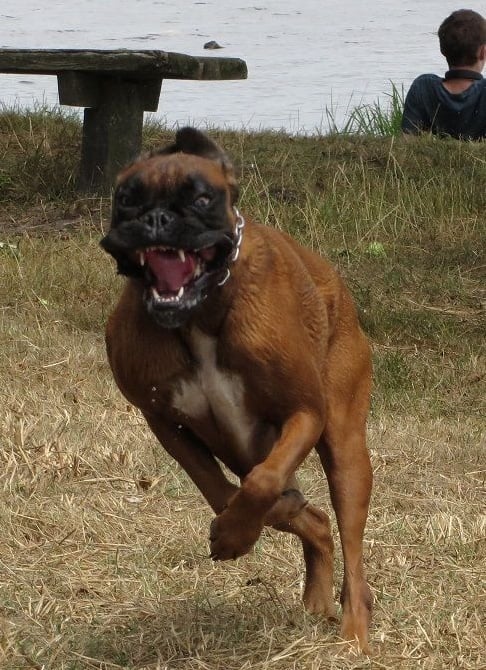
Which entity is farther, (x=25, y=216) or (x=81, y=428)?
(x=25, y=216)

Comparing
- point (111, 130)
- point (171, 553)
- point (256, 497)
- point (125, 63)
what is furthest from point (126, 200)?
point (111, 130)

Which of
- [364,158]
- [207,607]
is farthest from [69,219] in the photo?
[207,607]

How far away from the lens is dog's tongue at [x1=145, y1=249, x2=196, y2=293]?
3.78 meters

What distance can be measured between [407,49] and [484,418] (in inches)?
410

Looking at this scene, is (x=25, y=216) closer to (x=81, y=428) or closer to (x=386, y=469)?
(x=81, y=428)

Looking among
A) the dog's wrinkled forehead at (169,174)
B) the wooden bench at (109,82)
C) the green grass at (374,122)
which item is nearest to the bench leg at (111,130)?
the wooden bench at (109,82)

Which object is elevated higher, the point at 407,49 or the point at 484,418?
the point at 484,418

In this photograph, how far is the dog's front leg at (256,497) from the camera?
386 cm

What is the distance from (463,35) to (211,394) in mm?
7156

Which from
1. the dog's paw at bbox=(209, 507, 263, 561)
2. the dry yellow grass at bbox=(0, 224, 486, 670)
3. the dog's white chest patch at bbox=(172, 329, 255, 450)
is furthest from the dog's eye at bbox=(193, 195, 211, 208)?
the dry yellow grass at bbox=(0, 224, 486, 670)

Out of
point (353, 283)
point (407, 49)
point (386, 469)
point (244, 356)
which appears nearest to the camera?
point (244, 356)

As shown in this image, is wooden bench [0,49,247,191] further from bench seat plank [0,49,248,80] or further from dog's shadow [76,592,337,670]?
dog's shadow [76,592,337,670]

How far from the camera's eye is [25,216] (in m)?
10.6

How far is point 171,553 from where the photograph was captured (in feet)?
17.2
